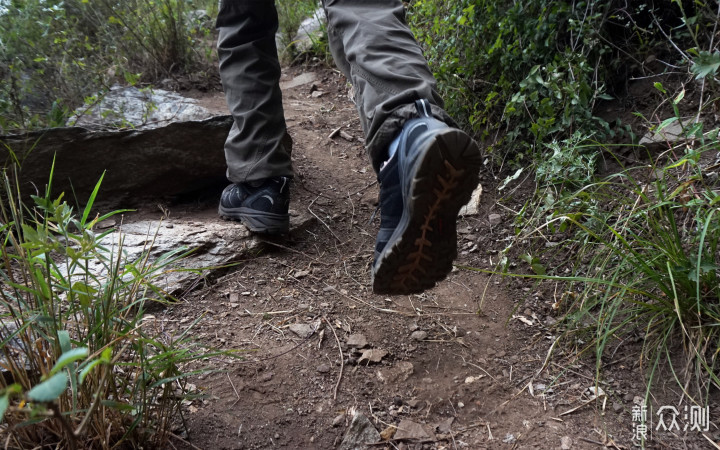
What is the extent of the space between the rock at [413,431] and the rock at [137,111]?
192cm

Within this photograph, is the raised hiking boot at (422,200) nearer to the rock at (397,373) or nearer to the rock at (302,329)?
the rock at (397,373)

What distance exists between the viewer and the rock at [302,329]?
188 cm

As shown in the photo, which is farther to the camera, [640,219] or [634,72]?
[634,72]

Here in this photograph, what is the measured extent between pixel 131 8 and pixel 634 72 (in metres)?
3.44

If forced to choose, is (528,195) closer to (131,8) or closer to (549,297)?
(549,297)

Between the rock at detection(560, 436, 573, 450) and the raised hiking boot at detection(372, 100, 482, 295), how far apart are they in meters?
0.52

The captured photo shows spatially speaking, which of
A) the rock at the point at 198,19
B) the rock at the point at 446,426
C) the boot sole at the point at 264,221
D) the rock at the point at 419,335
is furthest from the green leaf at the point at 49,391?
the rock at the point at 198,19

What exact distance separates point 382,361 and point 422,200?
1.95 feet

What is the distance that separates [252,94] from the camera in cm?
245

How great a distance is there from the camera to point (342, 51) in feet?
6.39

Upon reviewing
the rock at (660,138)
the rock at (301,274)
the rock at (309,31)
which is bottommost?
the rock at (301,274)

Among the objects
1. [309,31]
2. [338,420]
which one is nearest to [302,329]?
[338,420]

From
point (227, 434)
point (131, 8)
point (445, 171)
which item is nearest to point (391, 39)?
point (445, 171)

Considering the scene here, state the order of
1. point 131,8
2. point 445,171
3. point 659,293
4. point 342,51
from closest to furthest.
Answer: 1. point 445,171
2. point 659,293
3. point 342,51
4. point 131,8
